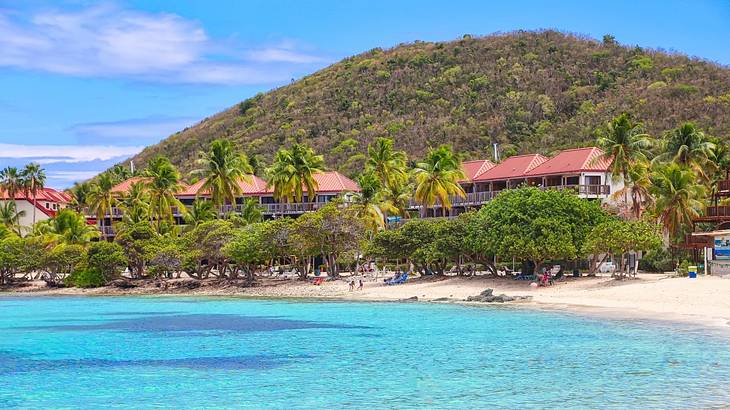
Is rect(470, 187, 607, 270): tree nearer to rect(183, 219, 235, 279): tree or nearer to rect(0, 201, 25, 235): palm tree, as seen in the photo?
rect(183, 219, 235, 279): tree

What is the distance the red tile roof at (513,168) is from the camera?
6981 cm

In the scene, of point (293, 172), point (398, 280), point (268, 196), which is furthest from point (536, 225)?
point (268, 196)

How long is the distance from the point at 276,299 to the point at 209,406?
3376cm

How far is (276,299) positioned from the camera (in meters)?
54.6

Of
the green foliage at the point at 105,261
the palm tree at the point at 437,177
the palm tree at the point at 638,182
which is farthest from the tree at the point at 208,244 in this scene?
the palm tree at the point at 638,182

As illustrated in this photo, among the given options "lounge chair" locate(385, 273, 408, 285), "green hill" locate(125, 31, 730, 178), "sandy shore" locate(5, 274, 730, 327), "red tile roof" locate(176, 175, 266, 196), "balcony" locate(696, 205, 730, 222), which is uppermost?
"green hill" locate(125, 31, 730, 178)

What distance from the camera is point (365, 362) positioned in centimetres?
2764

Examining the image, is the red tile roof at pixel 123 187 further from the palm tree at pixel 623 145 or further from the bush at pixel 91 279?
the palm tree at pixel 623 145

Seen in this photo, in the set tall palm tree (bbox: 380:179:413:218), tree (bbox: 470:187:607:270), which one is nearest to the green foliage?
tall palm tree (bbox: 380:179:413:218)

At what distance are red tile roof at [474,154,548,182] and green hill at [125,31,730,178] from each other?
83.5 feet

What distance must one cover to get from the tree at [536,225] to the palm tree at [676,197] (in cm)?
418

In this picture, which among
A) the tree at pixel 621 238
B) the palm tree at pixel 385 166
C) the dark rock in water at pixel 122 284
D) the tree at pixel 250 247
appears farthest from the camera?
the palm tree at pixel 385 166

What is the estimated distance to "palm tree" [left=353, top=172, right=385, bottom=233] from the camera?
61.1m

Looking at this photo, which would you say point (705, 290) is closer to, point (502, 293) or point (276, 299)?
point (502, 293)
